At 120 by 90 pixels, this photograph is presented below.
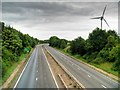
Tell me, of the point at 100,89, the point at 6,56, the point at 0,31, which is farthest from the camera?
the point at 0,31

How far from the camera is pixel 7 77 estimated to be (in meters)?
52.5

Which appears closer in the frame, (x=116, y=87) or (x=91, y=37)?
(x=116, y=87)

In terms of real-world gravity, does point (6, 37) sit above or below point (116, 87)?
above

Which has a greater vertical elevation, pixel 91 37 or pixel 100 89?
pixel 91 37

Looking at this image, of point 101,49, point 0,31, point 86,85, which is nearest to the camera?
point 86,85

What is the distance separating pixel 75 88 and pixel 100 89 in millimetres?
3443

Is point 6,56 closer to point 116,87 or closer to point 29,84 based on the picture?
point 29,84

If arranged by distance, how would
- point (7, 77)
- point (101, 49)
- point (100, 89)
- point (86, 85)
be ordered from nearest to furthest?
point (100, 89)
point (86, 85)
point (7, 77)
point (101, 49)

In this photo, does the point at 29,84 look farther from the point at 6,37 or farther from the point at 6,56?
the point at 6,37

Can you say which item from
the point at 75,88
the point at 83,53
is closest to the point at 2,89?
the point at 75,88

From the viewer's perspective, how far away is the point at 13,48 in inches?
3383

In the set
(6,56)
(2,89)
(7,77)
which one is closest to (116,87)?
(2,89)

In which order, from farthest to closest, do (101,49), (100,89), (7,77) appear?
(101,49)
(7,77)
(100,89)

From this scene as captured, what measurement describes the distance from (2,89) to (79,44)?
240 ft
